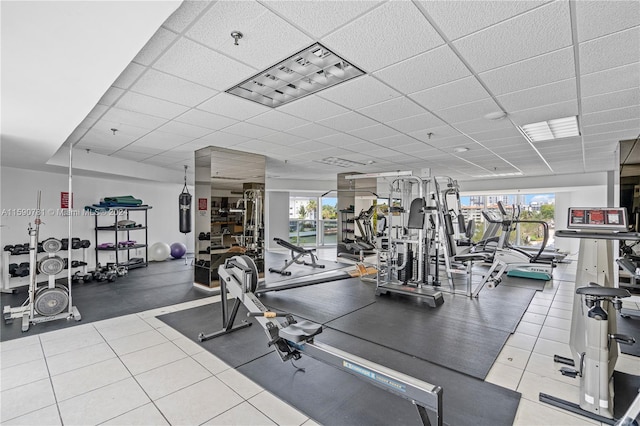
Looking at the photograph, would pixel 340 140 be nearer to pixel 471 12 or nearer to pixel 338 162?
pixel 338 162

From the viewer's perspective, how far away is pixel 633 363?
2.79 meters

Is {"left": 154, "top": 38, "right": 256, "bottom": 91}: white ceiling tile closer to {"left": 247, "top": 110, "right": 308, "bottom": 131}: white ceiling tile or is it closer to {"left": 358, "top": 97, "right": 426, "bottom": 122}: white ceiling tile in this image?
{"left": 247, "top": 110, "right": 308, "bottom": 131}: white ceiling tile

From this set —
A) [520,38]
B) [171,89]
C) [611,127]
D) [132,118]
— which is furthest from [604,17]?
[132,118]

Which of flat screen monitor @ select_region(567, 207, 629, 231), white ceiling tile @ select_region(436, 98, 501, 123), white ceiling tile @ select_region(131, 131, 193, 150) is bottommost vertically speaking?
flat screen monitor @ select_region(567, 207, 629, 231)

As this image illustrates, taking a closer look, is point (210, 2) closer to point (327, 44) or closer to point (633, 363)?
point (327, 44)

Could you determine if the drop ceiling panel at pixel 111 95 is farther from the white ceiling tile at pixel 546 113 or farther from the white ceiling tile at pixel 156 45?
the white ceiling tile at pixel 546 113

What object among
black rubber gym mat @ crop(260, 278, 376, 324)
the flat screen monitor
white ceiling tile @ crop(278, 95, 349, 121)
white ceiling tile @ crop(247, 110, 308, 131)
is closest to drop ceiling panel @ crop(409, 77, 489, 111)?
white ceiling tile @ crop(278, 95, 349, 121)

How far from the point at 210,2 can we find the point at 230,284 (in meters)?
2.49

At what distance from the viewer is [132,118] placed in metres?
3.73

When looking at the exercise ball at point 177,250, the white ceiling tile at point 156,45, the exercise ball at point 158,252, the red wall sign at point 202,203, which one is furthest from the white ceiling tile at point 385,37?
the exercise ball at point 177,250

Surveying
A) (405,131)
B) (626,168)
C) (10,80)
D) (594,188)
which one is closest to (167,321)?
(10,80)

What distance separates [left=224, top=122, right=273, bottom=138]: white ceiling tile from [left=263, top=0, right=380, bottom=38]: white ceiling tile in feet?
7.45

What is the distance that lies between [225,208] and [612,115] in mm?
5641

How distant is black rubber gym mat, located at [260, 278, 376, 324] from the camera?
4.20 meters
